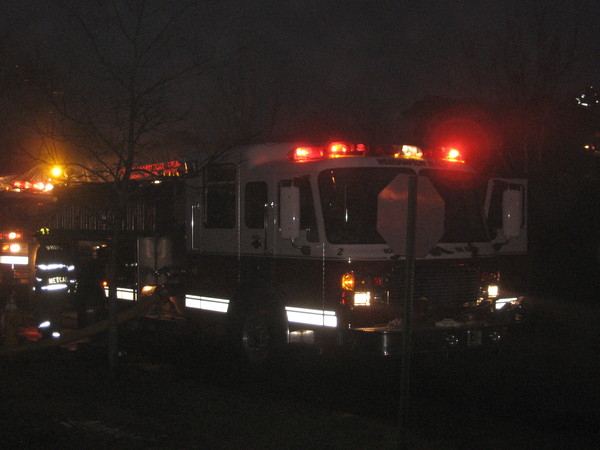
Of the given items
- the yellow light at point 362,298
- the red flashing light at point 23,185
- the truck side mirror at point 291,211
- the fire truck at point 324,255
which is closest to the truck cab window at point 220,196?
the fire truck at point 324,255

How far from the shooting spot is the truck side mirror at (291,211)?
25.3 ft

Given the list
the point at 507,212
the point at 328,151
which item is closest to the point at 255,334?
the point at 328,151

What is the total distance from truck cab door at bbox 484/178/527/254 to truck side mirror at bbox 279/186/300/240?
9.62 feet

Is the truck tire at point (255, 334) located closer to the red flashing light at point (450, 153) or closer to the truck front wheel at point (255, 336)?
the truck front wheel at point (255, 336)

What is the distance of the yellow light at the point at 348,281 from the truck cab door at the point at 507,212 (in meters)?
2.48

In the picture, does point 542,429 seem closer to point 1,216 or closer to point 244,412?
point 244,412

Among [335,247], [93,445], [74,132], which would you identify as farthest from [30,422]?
[74,132]

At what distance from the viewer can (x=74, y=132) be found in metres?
10.2

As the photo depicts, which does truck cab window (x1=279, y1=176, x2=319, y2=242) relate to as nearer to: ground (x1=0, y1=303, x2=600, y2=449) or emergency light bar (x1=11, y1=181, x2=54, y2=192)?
ground (x1=0, y1=303, x2=600, y2=449)

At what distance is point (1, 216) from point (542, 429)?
9.91 metres

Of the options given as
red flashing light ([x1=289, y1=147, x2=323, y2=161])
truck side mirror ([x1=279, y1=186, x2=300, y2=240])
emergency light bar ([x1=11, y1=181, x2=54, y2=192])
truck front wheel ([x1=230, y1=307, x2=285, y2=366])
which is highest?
red flashing light ([x1=289, y1=147, x2=323, y2=161])

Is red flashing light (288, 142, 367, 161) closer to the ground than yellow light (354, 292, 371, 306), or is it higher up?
higher up

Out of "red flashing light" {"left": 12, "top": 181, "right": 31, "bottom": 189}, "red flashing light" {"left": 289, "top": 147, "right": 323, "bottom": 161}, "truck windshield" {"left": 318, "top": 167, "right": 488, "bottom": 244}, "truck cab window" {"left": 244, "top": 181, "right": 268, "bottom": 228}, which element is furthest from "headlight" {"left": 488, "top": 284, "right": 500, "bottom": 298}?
"red flashing light" {"left": 12, "top": 181, "right": 31, "bottom": 189}

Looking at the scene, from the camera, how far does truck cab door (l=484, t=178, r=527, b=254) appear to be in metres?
9.03
